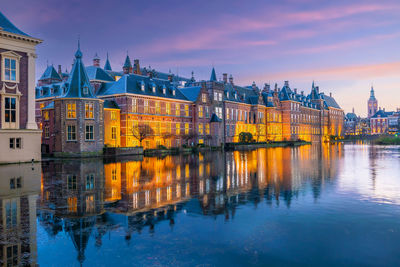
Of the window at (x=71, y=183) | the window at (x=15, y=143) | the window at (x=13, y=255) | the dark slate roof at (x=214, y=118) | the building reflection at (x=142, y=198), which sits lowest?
the window at (x=13, y=255)

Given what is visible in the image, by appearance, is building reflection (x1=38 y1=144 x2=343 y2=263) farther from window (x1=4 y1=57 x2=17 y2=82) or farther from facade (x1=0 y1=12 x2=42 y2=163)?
window (x1=4 y1=57 x2=17 y2=82)

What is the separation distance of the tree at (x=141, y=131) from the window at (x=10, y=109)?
65.2 ft

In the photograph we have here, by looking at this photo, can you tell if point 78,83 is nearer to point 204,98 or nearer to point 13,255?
point 204,98

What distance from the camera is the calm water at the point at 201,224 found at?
7559mm

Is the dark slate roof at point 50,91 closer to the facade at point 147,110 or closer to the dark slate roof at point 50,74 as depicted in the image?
the facade at point 147,110

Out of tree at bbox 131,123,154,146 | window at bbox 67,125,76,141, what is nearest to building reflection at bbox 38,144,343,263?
window at bbox 67,125,76,141

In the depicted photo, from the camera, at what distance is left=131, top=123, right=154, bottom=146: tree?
169 feet

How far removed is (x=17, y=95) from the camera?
1318 inches

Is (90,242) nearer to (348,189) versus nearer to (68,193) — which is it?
(68,193)

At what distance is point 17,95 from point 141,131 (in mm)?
20428

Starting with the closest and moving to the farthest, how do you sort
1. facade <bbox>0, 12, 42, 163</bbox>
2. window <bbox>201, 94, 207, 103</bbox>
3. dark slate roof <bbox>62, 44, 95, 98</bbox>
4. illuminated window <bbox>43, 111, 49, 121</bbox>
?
facade <bbox>0, 12, 42, 163</bbox> < dark slate roof <bbox>62, 44, 95, 98</bbox> < illuminated window <bbox>43, 111, 49, 121</bbox> < window <bbox>201, 94, 207, 103</bbox>

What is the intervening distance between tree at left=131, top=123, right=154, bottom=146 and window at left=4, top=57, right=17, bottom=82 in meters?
20.6

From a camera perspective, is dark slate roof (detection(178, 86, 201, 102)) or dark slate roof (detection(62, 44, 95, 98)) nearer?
dark slate roof (detection(62, 44, 95, 98))

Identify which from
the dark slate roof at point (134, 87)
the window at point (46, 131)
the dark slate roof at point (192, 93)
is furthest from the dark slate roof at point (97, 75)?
the dark slate roof at point (192, 93)
